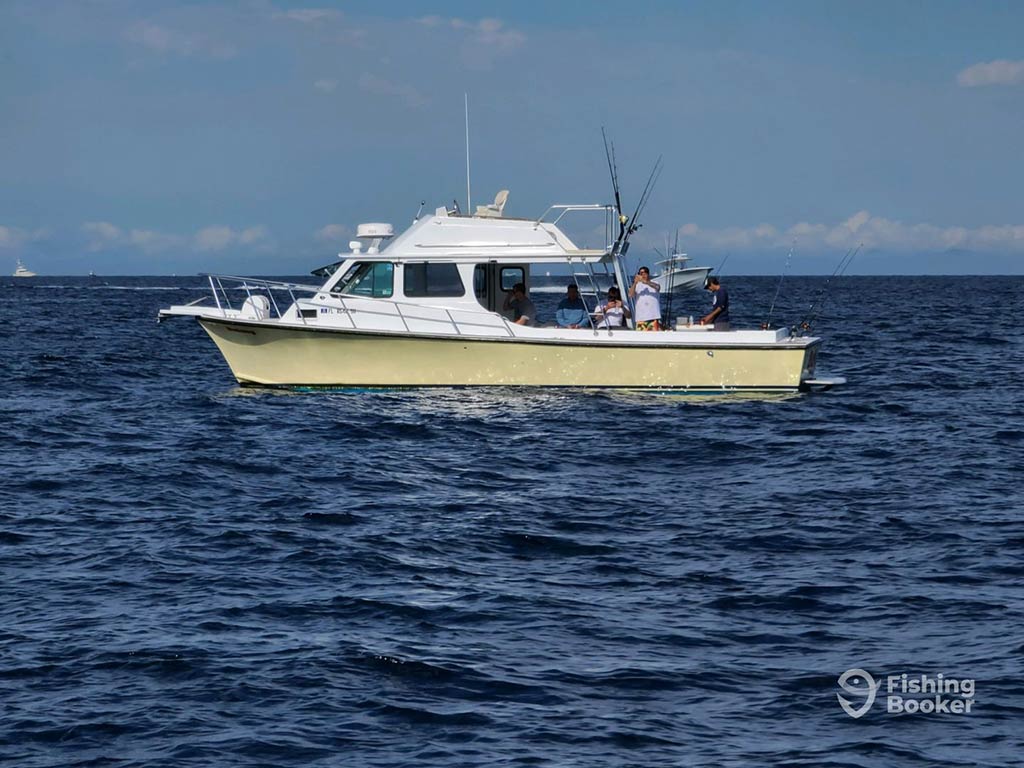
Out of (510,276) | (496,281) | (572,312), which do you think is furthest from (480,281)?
(572,312)

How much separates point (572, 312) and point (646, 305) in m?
1.15

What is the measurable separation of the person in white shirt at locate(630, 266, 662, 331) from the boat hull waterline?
0.70 metres

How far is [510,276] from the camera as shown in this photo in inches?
826

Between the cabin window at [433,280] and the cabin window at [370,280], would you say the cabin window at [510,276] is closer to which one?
the cabin window at [433,280]

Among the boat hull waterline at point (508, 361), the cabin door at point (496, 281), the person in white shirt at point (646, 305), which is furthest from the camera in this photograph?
the cabin door at point (496, 281)

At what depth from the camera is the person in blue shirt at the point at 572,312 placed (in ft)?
67.2

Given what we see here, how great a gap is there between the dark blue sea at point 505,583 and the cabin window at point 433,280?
174 cm

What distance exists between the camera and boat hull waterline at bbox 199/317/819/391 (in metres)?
19.8

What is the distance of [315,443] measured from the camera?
55.5 feet

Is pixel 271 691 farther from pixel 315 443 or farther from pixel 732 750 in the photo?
pixel 315 443

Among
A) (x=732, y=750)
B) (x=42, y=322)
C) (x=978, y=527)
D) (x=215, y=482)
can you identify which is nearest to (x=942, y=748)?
(x=732, y=750)

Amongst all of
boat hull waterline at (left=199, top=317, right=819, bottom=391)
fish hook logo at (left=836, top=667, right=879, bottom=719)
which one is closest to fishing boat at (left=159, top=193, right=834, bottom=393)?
boat hull waterline at (left=199, top=317, right=819, bottom=391)

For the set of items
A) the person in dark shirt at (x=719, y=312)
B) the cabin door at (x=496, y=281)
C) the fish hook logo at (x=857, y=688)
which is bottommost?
the fish hook logo at (x=857, y=688)

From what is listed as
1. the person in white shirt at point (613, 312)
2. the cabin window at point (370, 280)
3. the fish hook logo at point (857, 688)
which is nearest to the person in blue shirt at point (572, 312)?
the person in white shirt at point (613, 312)
